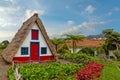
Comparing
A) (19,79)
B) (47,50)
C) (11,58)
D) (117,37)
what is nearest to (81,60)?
(47,50)

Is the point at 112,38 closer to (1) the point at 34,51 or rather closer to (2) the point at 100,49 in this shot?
(2) the point at 100,49

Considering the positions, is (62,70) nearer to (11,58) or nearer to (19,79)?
(19,79)

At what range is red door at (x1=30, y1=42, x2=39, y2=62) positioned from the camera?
2683cm

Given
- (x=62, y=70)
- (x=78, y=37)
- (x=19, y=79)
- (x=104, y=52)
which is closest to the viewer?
(x=19, y=79)

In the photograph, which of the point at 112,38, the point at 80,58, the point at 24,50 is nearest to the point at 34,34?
the point at 24,50

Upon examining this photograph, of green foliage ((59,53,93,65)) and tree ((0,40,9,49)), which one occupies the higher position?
tree ((0,40,9,49))

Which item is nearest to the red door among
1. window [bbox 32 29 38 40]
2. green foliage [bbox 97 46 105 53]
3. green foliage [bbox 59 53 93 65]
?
window [bbox 32 29 38 40]

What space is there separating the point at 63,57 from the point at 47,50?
5.95 meters

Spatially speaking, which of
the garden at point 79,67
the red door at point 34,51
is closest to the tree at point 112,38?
the garden at point 79,67

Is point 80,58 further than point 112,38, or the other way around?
point 112,38

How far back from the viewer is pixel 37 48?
2736 centimetres

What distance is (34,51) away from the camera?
2703 cm

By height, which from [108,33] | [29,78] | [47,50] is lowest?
[29,78]

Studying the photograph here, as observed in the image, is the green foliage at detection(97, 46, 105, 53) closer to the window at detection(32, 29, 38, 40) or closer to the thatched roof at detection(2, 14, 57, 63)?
the thatched roof at detection(2, 14, 57, 63)
